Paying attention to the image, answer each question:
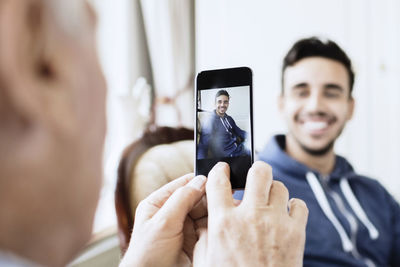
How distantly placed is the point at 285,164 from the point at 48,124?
2.74ft

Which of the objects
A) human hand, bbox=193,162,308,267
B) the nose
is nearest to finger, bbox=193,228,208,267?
human hand, bbox=193,162,308,267

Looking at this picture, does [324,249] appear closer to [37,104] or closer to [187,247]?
[187,247]

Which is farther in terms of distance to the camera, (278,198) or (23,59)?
(278,198)

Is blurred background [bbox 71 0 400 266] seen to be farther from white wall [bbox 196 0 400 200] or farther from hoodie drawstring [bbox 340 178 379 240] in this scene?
hoodie drawstring [bbox 340 178 379 240]

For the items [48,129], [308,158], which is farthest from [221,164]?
[308,158]

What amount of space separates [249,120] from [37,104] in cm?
24

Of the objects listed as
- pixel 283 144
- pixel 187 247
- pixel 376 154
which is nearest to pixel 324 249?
pixel 283 144

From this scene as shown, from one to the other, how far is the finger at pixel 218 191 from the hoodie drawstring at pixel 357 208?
0.71m

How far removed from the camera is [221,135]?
334mm

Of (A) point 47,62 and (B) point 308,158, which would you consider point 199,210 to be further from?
(B) point 308,158

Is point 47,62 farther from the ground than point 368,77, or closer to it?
closer to it

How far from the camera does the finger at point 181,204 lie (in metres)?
0.33

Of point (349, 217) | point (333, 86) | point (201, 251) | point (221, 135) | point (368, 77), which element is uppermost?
point (368, 77)

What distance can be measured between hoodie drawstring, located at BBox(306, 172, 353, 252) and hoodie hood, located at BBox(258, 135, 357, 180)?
0.09 ft
